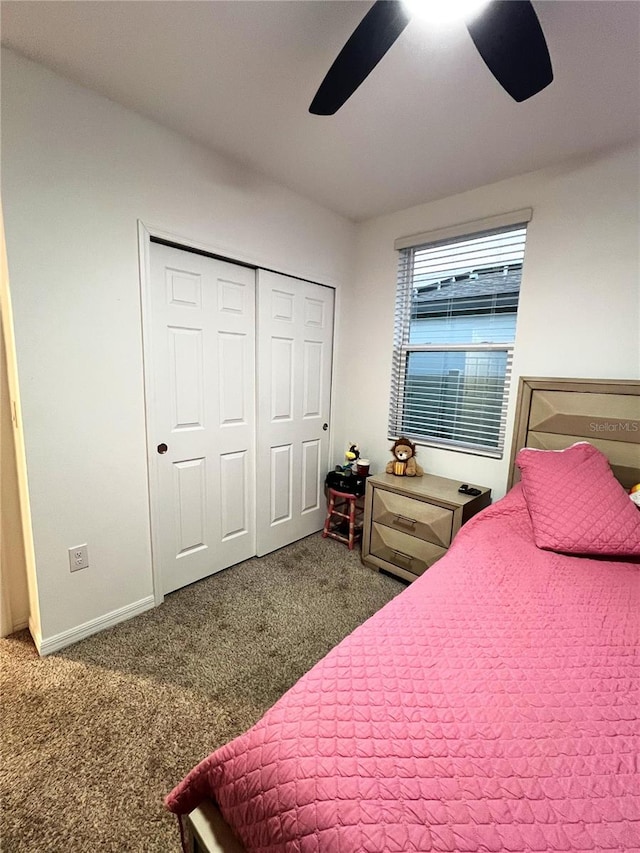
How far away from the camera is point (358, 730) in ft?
2.43

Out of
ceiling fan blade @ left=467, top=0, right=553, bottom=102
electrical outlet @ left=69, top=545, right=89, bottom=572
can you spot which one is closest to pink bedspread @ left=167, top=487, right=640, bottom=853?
electrical outlet @ left=69, top=545, right=89, bottom=572

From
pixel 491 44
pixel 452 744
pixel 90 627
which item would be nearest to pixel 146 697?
pixel 90 627

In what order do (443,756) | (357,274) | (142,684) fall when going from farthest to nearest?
(357,274), (142,684), (443,756)

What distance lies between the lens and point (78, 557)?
176 cm

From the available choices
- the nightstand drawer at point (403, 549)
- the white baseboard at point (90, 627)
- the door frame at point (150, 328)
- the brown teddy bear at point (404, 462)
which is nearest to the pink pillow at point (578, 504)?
the nightstand drawer at point (403, 549)

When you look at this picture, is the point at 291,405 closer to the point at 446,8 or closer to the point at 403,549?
the point at 403,549

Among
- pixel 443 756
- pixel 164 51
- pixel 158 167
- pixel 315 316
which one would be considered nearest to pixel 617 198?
pixel 315 316

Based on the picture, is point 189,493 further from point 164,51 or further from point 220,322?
point 164,51

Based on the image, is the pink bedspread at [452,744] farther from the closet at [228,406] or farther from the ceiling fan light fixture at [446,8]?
the ceiling fan light fixture at [446,8]

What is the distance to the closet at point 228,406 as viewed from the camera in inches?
79.1

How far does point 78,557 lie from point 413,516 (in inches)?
71.7

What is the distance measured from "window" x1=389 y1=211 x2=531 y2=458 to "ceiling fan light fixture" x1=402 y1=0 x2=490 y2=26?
1373mm

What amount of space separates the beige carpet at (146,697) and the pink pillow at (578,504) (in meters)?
1.08

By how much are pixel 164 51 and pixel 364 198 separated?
143cm
